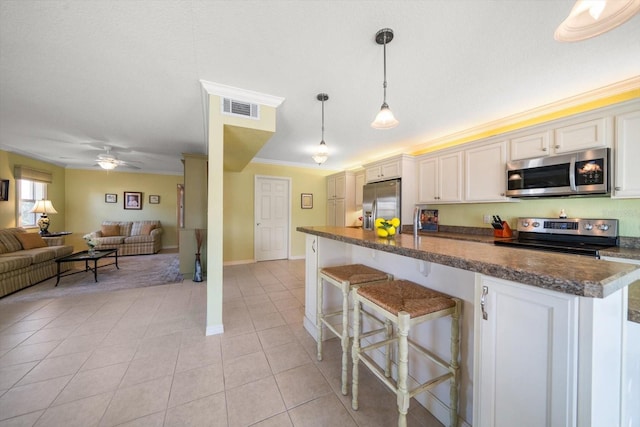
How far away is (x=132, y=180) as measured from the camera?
6766 mm

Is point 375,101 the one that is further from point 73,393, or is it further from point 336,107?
point 73,393

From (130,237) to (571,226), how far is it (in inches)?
337

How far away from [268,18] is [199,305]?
3.13m

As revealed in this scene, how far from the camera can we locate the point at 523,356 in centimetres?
78

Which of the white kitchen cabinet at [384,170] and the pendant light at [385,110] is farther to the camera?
the white kitchen cabinet at [384,170]

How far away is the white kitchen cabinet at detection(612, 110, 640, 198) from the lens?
2004 mm

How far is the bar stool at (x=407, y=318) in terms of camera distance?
43.0 inches

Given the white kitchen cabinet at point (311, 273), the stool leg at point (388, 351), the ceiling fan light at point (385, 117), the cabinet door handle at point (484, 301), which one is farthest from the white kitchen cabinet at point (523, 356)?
the white kitchen cabinet at point (311, 273)

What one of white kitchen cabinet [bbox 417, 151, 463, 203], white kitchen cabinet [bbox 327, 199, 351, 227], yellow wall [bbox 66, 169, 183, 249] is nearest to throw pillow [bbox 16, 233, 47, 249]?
yellow wall [bbox 66, 169, 183, 249]

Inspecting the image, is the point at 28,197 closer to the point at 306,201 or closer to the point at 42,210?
the point at 42,210

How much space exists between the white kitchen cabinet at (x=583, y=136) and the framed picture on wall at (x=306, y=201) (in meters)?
4.48

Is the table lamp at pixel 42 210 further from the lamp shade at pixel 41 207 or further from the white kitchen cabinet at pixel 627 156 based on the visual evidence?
the white kitchen cabinet at pixel 627 156

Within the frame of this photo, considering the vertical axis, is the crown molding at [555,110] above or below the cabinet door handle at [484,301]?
above

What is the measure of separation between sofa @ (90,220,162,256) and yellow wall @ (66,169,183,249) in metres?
0.35
